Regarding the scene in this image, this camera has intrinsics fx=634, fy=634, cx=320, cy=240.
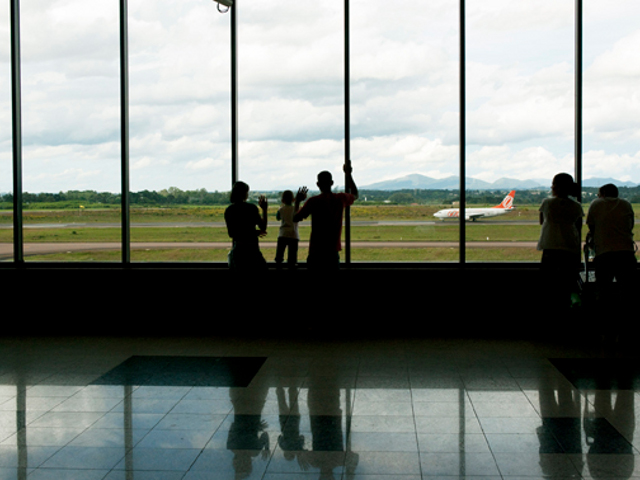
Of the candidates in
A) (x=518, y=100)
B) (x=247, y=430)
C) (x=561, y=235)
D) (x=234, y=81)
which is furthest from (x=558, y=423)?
(x=234, y=81)

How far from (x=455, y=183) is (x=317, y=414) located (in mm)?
3044

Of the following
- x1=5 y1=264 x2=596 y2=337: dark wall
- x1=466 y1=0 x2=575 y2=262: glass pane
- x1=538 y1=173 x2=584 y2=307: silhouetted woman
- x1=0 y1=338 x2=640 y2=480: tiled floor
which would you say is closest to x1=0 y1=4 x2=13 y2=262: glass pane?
x1=5 y1=264 x2=596 y2=337: dark wall

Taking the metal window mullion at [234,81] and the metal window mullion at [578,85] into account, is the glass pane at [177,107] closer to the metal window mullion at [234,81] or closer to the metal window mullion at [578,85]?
the metal window mullion at [234,81]

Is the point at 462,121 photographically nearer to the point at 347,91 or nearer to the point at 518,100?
the point at 518,100

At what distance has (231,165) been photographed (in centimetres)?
604

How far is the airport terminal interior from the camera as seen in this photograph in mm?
2791

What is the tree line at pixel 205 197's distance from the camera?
19.2 ft

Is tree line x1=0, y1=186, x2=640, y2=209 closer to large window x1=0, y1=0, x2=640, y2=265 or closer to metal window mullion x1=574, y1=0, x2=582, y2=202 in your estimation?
large window x1=0, y1=0, x2=640, y2=265

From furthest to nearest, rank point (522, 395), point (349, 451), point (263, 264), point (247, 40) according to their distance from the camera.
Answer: point (247, 40), point (263, 264), point (522, 395), point (349, 451)

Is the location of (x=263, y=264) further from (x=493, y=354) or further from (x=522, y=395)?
(x=522, y=395)

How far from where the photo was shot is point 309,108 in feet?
19.3

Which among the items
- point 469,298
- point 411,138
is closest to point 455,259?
point 469,298

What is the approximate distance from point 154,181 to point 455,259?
3.01 metres

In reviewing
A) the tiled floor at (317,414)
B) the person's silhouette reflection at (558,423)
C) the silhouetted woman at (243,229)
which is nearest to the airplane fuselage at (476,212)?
the tiled floor at (317,414)
